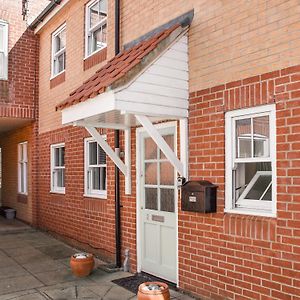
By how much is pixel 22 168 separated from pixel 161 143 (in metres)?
9.43

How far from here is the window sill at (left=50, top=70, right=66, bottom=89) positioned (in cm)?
966

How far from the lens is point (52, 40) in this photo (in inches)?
420

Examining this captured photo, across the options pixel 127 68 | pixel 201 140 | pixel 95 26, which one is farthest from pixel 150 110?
pixel 95 26

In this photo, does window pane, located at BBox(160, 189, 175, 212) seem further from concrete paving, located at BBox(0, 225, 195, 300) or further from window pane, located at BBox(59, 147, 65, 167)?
window pane, located at BBox(59, 147, 65, 167)

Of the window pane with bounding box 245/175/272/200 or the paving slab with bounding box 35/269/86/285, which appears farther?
the paving slab with bounding box 35/269/86/285

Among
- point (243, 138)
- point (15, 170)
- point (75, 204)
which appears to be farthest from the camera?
point (15, 170)

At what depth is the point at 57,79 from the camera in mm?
10008

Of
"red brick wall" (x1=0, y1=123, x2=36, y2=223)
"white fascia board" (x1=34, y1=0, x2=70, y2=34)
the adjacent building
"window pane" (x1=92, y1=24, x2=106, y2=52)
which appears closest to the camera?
the adjacent building

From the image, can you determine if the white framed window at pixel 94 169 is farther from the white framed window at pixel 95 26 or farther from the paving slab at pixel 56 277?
the white framed window at pixel 95 26

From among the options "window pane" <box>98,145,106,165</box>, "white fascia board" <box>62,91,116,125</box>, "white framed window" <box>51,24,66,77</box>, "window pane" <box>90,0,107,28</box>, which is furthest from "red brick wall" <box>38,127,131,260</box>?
"window pane" <box>90,0,107,28</box>

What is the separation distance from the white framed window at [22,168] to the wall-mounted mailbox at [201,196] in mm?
8649

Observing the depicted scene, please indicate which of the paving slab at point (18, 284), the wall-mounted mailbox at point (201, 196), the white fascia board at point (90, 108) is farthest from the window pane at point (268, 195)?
the paving slab at point (18, 284)

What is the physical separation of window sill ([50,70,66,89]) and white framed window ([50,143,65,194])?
1619 millimetres

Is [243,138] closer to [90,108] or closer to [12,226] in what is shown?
[90,108]
